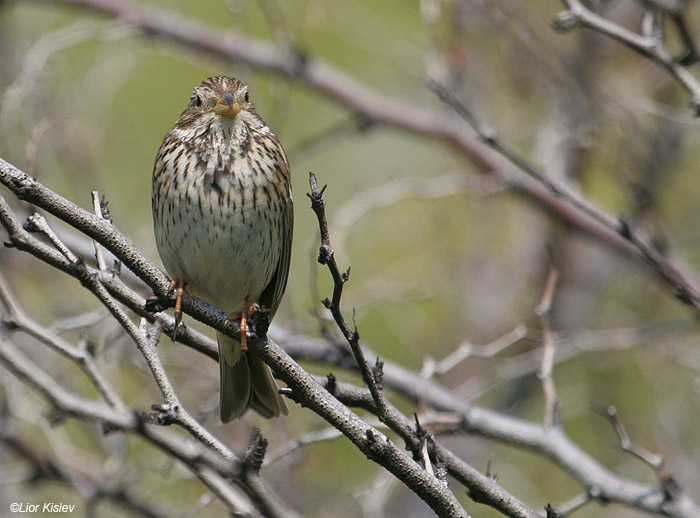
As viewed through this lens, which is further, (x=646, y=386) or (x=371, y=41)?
(x=646, y=386)

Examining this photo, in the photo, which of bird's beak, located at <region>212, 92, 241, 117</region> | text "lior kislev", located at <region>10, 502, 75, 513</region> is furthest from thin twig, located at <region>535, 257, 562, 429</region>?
text "lior kislev", located at <region>10, 502, 75, 513</region>

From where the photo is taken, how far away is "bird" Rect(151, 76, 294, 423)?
3.99 meters

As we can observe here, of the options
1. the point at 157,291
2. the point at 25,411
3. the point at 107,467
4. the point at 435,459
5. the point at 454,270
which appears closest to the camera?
the point at 157,291

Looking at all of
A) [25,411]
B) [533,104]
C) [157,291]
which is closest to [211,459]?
[157,291]

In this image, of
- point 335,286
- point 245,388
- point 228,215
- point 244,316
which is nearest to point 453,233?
point 228,215

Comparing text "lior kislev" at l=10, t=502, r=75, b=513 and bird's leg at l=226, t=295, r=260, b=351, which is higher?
text "lior kislev" at l=10, t=502, r=75, b=513

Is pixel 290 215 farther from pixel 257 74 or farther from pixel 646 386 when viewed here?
pixel 646 386

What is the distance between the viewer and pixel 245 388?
13.0 ft

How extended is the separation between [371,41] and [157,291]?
4318 millimetres

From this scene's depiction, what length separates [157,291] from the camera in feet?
9.40

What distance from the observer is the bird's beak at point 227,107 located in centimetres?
413

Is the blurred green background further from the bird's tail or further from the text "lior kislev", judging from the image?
the bird's tail

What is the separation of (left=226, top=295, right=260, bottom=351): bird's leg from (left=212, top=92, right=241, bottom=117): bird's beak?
0.74 meters

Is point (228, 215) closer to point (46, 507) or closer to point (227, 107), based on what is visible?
point (227, 107)
